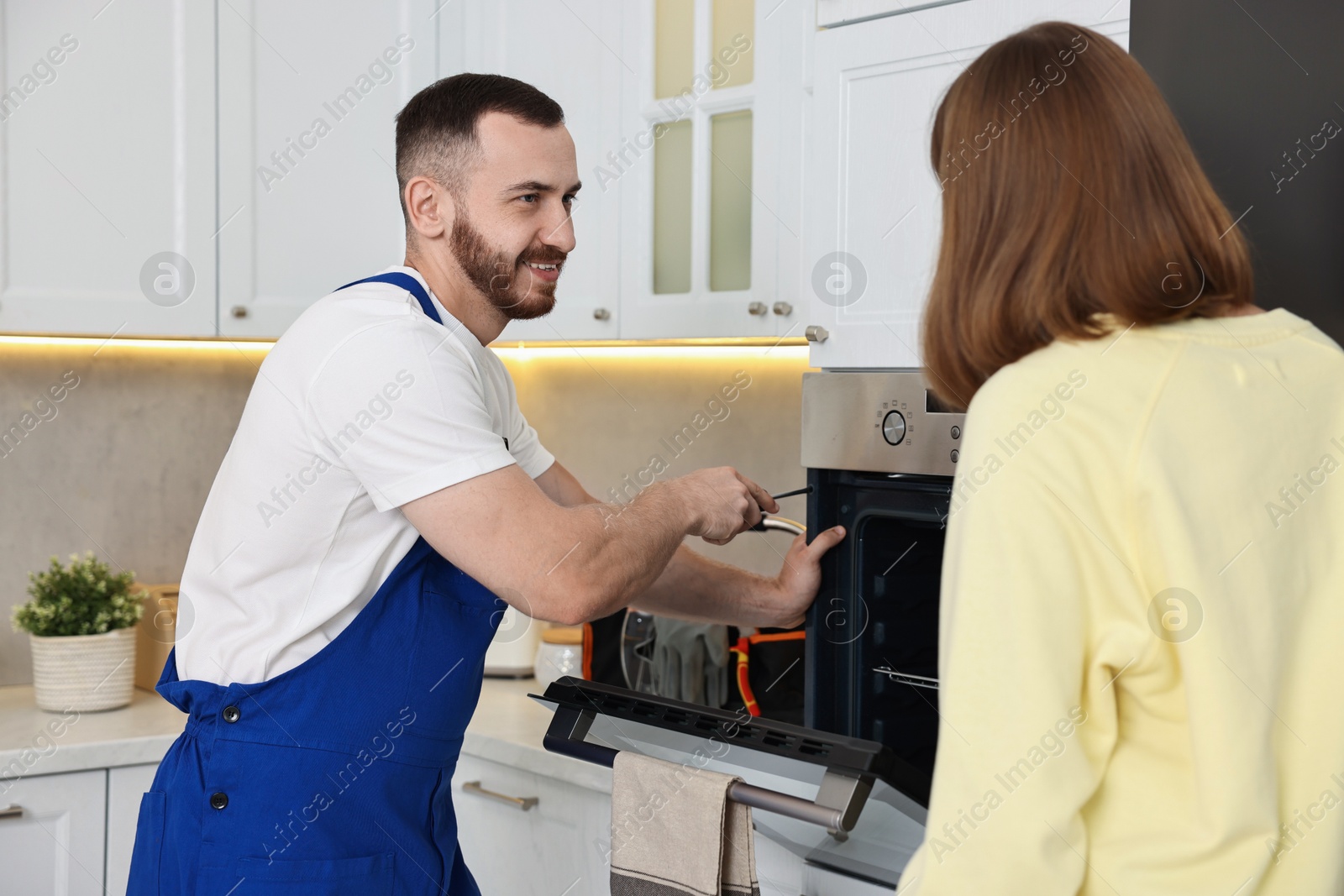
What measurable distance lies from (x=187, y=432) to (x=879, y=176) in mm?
1627

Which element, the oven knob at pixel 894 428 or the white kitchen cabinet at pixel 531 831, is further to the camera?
the white kitchen cabinet at pixel 531 831

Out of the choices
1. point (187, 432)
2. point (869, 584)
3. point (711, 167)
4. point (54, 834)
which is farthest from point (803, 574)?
point (187, 432)

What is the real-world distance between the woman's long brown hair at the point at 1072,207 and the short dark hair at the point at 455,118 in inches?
Result: 25.7

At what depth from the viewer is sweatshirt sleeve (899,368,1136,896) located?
660mm

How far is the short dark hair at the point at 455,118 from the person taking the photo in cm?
128

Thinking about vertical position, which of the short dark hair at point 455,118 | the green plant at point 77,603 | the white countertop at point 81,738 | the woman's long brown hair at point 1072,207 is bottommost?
the white countertop at point 81,738

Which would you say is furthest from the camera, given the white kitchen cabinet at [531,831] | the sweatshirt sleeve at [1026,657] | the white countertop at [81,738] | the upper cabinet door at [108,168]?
Answer: the upper cabinet door at [108,168]

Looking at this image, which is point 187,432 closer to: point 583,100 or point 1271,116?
point 583,100

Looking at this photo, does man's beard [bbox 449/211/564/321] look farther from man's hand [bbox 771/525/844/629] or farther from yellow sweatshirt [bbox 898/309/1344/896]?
yellow sweatshirt [bbox 898/309/1344/896]

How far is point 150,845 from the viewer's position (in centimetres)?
119

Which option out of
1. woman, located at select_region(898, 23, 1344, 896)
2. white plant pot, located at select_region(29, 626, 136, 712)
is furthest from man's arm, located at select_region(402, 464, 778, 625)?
white plant pot, located at select_region(29, 626, 136, 712)

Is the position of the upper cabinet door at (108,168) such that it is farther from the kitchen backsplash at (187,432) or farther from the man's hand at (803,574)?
the man's hand at (803,574)

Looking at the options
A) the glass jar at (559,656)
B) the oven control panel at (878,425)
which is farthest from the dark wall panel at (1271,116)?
the glass jar at (559,656)

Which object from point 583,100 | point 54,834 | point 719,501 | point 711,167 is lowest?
point 54,834
